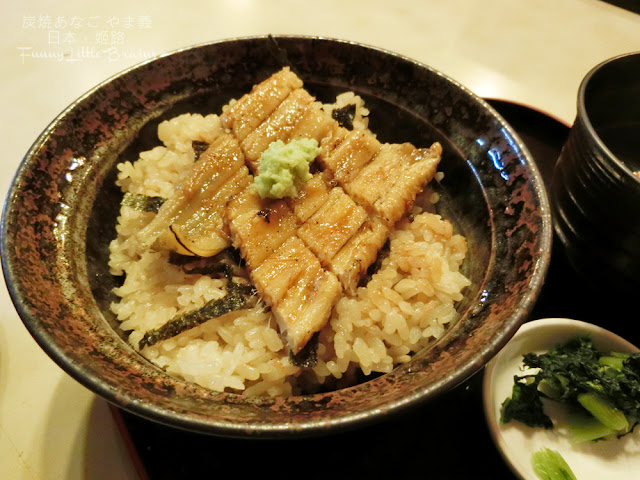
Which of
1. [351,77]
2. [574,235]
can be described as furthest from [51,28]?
[574,235]

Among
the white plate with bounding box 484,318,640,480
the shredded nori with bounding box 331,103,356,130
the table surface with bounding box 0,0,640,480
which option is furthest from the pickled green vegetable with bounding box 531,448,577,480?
the table surface with bounding box 0,0,640,480

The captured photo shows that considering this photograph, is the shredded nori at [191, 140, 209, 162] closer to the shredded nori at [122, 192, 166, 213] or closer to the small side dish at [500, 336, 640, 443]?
the shredded nori at [122, 192, 166, 213]

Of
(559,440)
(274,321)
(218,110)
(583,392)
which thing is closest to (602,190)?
(583,392)

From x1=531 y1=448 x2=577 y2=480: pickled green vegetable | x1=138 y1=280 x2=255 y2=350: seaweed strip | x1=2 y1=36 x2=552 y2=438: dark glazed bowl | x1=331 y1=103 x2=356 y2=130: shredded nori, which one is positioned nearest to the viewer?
x1=2 y1=36 x2=552 y2=438: dark glazed bowl

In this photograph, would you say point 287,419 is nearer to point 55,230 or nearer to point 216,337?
point 216,337

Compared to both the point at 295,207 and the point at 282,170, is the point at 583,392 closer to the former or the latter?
the point at 295,207

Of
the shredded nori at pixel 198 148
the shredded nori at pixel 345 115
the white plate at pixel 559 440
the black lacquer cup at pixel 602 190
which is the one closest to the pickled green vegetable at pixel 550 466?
the white plate at pixel 559 440
